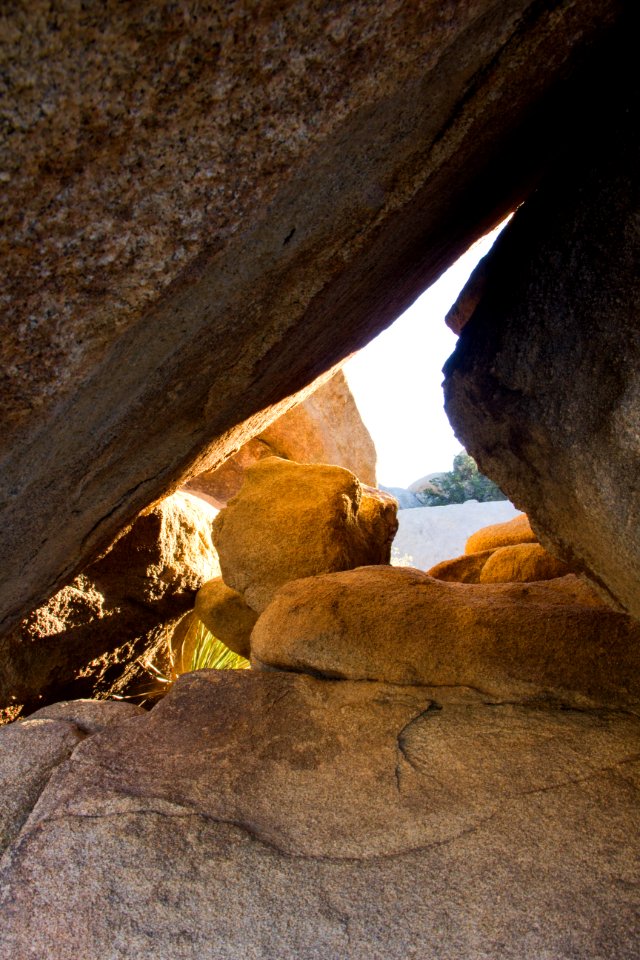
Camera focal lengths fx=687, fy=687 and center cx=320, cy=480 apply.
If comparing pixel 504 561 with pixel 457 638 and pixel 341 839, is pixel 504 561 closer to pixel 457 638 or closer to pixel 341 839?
pixel 457 638

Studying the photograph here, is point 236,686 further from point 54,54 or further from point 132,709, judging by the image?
point 54,54

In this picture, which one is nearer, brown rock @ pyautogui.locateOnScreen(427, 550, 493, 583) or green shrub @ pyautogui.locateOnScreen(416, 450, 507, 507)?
brown rock @ pyautogui.locateOnScreen(427, 550, 493, 583)

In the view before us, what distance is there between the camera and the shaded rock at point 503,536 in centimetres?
516

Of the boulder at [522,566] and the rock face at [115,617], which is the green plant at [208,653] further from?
the boulder at [522,566]

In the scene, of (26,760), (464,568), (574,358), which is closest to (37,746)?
(26,760)

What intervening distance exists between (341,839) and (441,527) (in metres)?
17.7

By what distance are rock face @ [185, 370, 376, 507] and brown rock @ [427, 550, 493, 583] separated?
3773 millimetres

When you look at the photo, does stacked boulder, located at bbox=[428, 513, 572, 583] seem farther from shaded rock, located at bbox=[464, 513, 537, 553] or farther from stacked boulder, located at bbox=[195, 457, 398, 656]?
stacked boulder, located at bbox=[195, 457, 398, 656]

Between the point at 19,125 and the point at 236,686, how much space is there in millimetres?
2341

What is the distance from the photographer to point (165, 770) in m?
2.40

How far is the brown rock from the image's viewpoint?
485cm

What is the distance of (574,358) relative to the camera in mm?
2008

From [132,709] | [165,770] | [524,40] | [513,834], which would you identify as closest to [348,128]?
[524,40]

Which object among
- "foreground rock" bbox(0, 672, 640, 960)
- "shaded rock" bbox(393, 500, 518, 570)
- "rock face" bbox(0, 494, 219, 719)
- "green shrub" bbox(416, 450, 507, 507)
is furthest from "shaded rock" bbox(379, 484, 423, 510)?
"foreground rock" bbox(0, 672, 640, 960)
